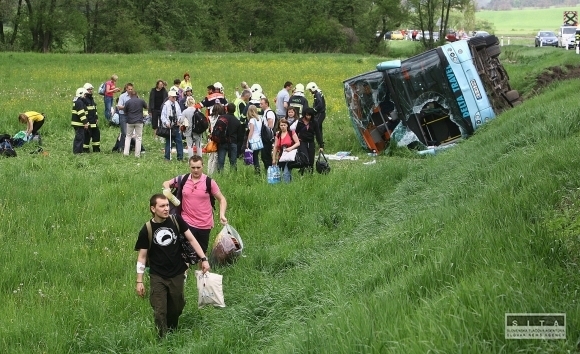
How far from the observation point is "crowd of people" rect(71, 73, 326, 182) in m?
13.9

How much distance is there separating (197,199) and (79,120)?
32.2 ft

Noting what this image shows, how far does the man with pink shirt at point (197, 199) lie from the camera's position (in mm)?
8938

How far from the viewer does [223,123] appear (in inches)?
547

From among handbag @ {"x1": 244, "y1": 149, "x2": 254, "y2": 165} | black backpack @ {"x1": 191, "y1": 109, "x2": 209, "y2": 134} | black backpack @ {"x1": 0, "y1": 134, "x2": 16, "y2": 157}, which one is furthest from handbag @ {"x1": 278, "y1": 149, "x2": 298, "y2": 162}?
black backpack @ {"x1": 0, "y1": 134, "x2": 16, "y2": 157}

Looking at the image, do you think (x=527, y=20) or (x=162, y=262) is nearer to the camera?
(x=162, y=262)

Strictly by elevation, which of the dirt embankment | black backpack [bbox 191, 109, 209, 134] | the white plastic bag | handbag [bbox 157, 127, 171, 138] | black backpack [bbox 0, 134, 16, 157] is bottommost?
black backpack [bbox 0, 134, 16, 157]

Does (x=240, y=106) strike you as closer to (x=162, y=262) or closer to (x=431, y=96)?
(x=431, y=96)

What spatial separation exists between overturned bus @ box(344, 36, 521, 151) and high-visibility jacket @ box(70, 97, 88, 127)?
249 inches

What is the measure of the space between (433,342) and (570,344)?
744 mm

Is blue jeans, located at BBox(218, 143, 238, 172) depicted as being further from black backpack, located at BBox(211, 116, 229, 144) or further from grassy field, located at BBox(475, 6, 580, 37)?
grassy field, located at BBox(475, 6, 580, 37)

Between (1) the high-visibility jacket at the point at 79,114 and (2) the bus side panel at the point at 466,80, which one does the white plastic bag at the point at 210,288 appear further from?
(1) the high-visibility jacket at the point at 79,114

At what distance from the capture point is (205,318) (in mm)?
7664

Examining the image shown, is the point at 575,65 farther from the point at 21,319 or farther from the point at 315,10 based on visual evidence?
the point at 315,10

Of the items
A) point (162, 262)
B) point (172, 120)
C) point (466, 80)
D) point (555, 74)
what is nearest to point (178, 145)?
point (172, 120)
